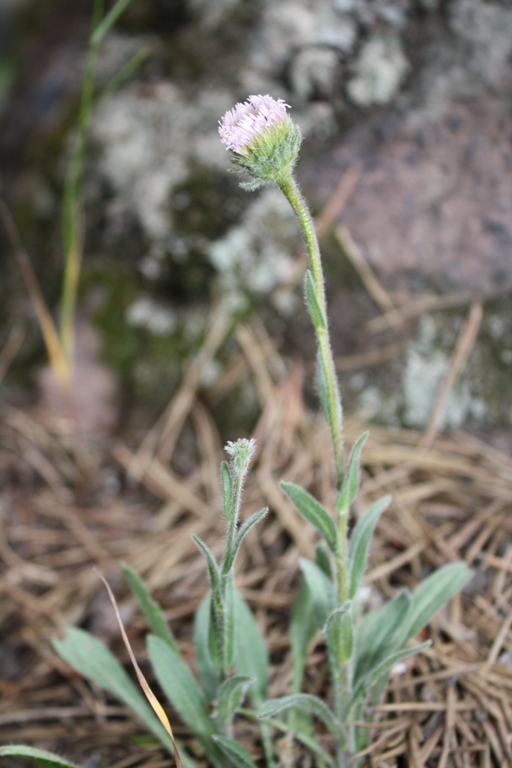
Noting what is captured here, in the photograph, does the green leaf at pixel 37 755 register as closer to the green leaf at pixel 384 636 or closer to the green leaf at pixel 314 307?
the green leaf at pixel 384 636

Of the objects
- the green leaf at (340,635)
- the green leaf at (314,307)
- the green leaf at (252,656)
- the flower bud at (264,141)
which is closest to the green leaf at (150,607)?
the green leaf at (252,656)

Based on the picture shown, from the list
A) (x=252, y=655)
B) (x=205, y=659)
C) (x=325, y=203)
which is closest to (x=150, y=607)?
(x=205, y=659)

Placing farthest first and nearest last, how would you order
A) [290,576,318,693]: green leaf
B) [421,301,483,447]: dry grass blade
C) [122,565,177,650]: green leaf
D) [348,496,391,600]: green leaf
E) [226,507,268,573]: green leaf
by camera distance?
[421,301,483,447]: dry grass blade
[290,576,318,693]: green leaf
[122,565,177,650]: green leaf
[348,496,391,600]: green leaf
[226,507,268,573]: green leaf

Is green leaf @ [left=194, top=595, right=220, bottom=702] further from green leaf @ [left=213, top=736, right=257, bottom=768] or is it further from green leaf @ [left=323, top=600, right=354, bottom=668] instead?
green leaf @ [left=323, top=600, right=354, bottom=668]

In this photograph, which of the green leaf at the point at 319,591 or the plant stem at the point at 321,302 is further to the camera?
the green leaf at the point at 319,591

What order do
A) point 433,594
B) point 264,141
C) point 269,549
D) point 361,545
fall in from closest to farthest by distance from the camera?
1. point 264,141
2. point 361,545
3. point 433,594
4. point 269,549

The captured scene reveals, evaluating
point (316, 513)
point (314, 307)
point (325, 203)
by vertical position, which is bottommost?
point (316, 513)

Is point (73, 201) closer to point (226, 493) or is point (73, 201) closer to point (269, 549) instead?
point (269, 549)

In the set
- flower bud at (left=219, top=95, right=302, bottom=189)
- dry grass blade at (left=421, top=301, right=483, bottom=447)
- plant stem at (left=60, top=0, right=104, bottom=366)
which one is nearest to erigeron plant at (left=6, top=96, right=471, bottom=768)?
flower bud at (left=219, top=95, right=302, bottom=189)
